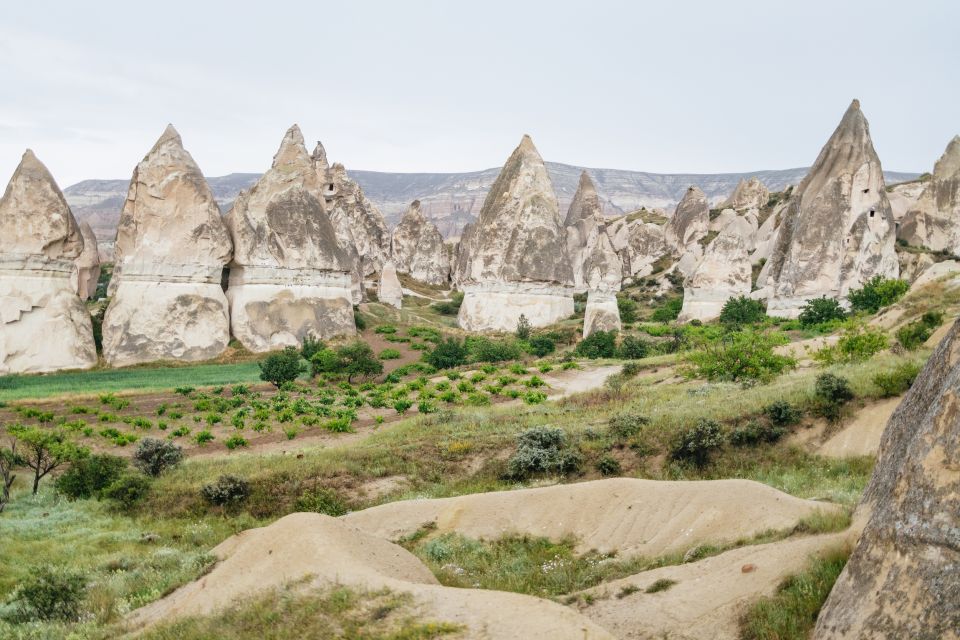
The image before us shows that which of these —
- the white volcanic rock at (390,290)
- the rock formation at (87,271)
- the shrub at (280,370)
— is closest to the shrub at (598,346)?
the shrub at (280,370)

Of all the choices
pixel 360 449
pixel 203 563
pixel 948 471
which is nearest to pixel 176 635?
pixel 203 563

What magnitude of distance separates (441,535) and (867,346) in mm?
13363

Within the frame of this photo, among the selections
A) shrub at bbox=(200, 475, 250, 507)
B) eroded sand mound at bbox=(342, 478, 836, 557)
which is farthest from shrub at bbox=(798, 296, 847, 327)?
shrub at bbox=(200, 475, 250, 507)

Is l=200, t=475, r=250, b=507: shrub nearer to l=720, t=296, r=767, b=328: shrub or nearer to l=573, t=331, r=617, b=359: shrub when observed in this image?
l=573, t=331, r=617, b=359: shrub

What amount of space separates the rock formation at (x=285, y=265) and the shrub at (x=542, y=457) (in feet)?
73.7

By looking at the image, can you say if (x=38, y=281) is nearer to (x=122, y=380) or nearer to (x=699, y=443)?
(x=122, y=380)

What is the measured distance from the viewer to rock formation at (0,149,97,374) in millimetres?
28828

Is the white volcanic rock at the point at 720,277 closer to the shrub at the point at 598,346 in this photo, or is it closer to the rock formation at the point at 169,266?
the shrub at the point at 598,346

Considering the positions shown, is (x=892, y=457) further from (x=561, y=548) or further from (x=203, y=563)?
(x=203, y=563)

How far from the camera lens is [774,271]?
132 ft

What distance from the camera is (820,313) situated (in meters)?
33.0

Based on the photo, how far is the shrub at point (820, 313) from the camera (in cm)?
3266

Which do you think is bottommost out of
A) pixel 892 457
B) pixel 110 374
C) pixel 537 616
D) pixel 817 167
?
pixel 110 374

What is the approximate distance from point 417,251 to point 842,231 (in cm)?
4185
